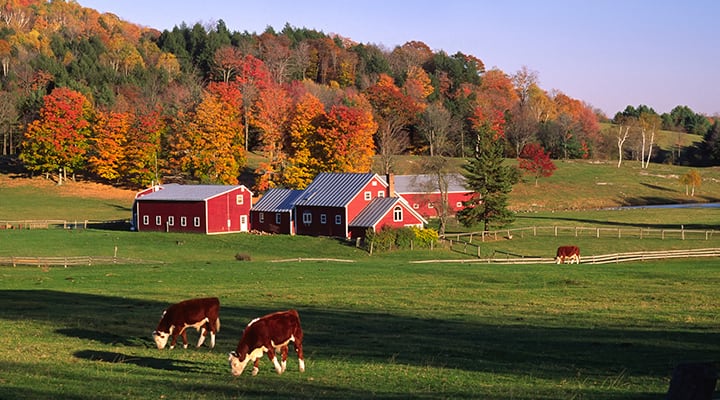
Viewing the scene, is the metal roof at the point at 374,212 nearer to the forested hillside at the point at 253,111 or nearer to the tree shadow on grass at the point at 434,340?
the forested hillside at the point at 253,111

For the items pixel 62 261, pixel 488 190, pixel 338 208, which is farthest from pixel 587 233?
pixel 62 261

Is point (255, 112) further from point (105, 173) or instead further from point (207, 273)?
point (207, 273)

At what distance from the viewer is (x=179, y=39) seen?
611ft

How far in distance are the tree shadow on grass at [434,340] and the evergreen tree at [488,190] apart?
43.8 metres

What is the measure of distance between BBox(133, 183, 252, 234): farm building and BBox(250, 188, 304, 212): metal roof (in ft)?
4.91

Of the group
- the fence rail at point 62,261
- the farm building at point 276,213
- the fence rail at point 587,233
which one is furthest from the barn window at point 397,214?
the fence rail at point 62,261

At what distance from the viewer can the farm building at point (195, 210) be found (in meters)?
71.7

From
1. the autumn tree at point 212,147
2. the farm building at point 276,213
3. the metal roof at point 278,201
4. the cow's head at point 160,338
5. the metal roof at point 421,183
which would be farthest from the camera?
the autumn tree at point 212,147

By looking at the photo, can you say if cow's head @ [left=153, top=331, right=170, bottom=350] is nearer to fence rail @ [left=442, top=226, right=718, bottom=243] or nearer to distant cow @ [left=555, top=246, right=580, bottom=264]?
distant cow @ [left=555, top=246, right=580, bottom=264]

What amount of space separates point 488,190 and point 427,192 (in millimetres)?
15545

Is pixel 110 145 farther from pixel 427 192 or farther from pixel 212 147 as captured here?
pixel 427 192

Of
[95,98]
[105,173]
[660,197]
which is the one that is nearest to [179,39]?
[95,98]

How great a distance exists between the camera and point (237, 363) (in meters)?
16.1

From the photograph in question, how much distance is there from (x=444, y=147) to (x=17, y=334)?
11700 cm
